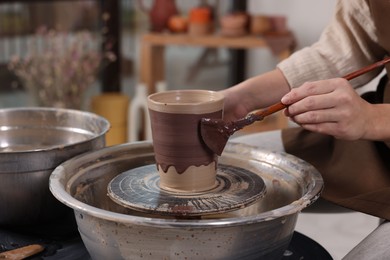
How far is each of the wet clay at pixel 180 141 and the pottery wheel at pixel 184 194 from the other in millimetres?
49

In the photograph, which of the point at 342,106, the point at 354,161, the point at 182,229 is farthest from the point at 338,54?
the point at 182,229

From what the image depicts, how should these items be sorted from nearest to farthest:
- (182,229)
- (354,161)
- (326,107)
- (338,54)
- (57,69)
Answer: (182,229)
(326,107)
(354,161)
(338,54)
(57,69)

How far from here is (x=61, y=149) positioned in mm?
1132

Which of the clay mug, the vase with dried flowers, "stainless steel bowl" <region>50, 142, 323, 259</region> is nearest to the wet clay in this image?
the clay mug

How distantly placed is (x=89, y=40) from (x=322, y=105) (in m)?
2.27

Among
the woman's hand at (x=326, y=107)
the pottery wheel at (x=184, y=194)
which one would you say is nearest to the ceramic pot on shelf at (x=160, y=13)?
the pottery wheel at (x=184, y=194)

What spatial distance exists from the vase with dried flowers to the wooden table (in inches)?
10.7

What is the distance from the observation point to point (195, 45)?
316 centimetres

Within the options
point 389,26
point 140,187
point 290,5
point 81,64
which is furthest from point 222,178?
point 290,5

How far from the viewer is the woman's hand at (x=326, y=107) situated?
0.98 m

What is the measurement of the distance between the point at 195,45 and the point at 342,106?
2.21 meters

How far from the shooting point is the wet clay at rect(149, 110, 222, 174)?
3.30 ft

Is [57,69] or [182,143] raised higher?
[182,143]

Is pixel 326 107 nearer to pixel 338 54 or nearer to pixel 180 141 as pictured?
pixel 180 141
